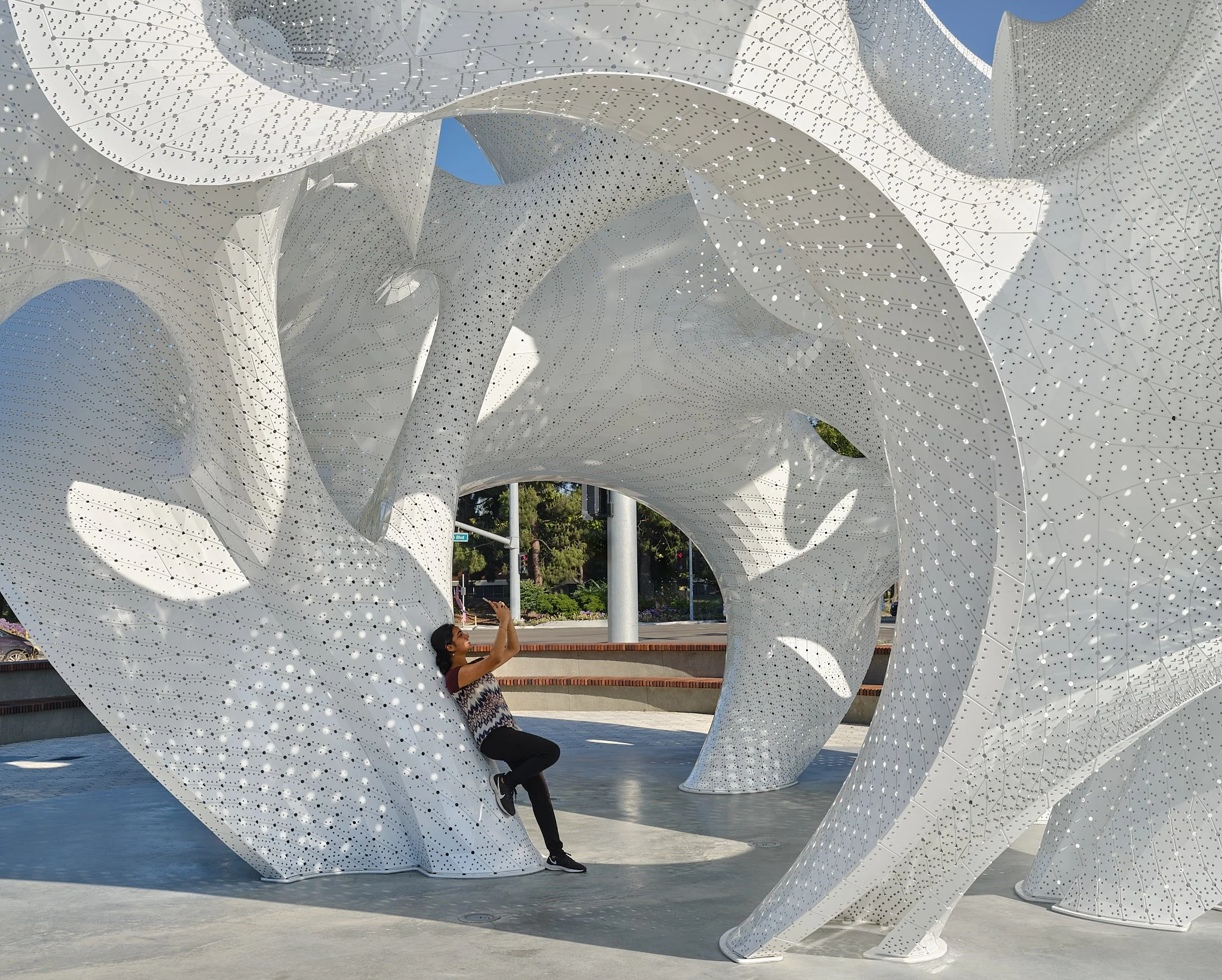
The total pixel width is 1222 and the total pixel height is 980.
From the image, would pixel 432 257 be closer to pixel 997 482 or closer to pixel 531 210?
pixel 531 210

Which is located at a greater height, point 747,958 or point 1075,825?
point 1075,825

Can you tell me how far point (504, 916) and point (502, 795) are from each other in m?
1.05

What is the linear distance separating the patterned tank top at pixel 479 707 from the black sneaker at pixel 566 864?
0.75 meters

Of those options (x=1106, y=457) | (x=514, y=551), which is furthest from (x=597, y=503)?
(x=1106, y=457)

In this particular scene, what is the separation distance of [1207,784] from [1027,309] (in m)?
2.59

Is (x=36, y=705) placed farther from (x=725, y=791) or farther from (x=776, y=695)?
(x=776, y=695)

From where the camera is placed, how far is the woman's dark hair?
7.14 meters

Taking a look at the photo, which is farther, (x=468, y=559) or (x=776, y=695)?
(x=468, y=559)

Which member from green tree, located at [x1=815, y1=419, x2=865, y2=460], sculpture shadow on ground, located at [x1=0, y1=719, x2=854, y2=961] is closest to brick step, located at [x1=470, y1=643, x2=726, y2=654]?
sculpture shadow on ground, located at [x1=0, y1=719, x2=854, y2=961]

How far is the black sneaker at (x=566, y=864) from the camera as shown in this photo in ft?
22.8

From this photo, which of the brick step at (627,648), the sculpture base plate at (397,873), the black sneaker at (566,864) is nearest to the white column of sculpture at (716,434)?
the black sneaker at (566,864)

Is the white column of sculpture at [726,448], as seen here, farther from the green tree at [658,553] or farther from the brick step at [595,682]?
the green tree at [658,553]

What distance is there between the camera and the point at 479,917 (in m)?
5.98

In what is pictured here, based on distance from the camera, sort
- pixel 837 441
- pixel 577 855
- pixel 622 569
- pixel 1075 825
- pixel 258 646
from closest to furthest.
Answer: pixel 1075 825, pixel 258 646, pixel 577 855, pixel 622 569, pixel 837 441
